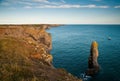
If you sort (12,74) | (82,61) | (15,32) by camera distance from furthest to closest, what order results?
1. (15,32)
2. (82,61)
3. (12,74)

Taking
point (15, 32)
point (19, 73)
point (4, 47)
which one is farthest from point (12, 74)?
point (15, 32)

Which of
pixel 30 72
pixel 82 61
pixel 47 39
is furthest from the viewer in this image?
pixel 47 39

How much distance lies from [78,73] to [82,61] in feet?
38.7

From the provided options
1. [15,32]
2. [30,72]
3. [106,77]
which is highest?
[15,32]

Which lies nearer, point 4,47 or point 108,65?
point 4,47

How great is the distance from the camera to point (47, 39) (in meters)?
79.5

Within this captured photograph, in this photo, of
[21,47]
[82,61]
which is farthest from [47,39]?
[21,47]

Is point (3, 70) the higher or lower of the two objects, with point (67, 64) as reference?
higher

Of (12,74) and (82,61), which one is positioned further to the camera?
(82,61)

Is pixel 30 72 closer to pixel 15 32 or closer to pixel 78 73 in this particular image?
pixel 78 73

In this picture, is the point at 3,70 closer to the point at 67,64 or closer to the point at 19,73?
the point at 19,73

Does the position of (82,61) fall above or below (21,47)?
below

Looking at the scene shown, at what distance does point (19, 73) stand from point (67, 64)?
125 ft

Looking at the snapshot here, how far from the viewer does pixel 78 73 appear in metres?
41.6
